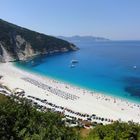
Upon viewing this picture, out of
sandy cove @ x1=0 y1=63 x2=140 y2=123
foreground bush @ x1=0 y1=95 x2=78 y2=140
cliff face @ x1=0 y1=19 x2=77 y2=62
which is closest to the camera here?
foreground bush @ x1=0 y1=95 x2=78 y2=140

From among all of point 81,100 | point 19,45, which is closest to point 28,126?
point 81,100

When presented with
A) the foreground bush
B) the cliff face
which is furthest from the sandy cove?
the cliff face

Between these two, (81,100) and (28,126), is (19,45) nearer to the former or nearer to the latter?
(81,100)

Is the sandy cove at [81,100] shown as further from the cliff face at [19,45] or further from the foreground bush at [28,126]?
the cliff face at [19,45]

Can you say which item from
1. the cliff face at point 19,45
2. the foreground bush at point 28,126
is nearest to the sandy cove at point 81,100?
the foreground bush at point 28,126

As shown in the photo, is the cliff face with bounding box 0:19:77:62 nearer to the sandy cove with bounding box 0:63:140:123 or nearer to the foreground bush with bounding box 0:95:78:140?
the sandy cove with bounding box 0:63:140:123

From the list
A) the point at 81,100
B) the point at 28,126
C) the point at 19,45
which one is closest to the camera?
the point at 28,126

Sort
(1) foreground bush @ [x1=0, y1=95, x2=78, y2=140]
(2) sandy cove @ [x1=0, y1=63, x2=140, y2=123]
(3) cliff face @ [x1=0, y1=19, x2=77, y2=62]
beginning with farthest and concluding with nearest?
(3) cliff face @ [x1=0, y1=19, x2=77, y2=62] < (2) sandy cove @ [x1=0, y1=63, x2=140, y2=123] < (1) foreground bush @ [x1=0, y1=95, x2=78, y2=140]

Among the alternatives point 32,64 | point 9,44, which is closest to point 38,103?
point 32,64
